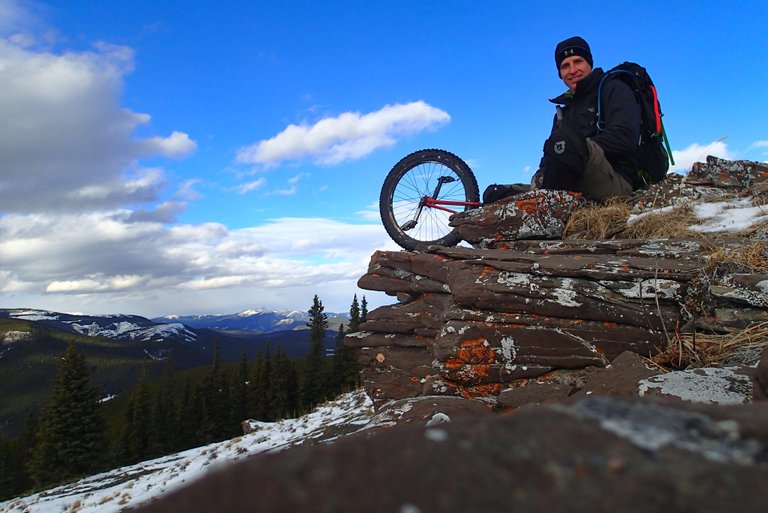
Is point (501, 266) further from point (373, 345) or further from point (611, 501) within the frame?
point (611, 501)

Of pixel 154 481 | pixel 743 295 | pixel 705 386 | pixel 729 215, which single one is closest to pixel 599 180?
pixel 729 215

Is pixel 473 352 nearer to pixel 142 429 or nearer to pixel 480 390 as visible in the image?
pixel 480 390

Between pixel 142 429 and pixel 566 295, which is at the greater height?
pixel 566 295

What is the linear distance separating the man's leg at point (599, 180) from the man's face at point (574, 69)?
5.85 feet

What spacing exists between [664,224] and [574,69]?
12.0 ft

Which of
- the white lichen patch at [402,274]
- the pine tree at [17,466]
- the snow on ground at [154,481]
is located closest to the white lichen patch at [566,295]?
the white lichen patch at [402,274]

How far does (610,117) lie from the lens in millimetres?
7867

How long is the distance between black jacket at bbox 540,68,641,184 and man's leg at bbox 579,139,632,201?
8.4 inches

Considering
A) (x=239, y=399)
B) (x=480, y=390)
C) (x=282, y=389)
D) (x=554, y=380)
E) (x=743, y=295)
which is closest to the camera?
(x=743, y=295)

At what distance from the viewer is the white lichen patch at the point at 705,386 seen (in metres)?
2.82

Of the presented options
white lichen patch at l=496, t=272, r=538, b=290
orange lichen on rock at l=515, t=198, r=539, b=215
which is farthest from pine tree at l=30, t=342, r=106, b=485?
white lichen patch at l=496, t=272, r=538, b=290

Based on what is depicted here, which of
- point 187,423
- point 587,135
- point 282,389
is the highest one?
point 587,135

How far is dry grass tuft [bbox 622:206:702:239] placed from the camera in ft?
22.2

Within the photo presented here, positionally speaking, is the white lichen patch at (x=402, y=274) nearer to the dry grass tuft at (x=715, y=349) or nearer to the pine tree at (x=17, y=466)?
the dry grass tuft at (x=715, y=349)
